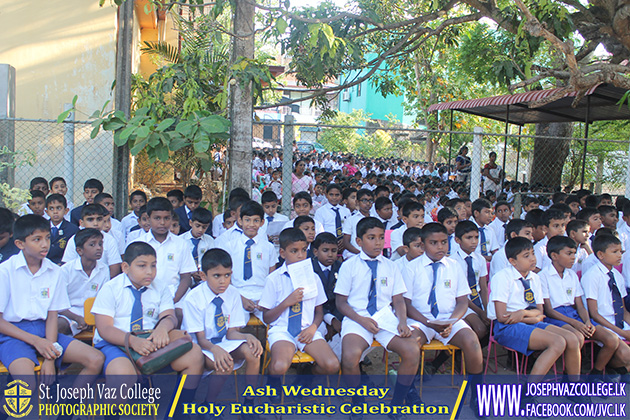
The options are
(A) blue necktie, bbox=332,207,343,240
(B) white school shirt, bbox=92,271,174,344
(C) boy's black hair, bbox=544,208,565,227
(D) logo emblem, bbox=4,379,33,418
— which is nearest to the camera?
(D) logo emblem, bbox=4,379,33,418

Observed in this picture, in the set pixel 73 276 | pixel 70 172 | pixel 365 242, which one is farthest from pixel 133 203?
pixel 365 242

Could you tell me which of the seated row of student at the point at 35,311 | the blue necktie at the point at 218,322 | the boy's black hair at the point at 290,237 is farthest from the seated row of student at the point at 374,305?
the seated row of student at the point at 35,311

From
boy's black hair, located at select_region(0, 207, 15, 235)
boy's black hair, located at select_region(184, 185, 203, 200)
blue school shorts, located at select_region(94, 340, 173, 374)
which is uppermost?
boy's black hair, located at select_region(184, 185, 203, 200)

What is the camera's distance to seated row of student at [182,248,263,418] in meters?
3.35

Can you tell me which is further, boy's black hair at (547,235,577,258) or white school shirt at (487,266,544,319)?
boy's black hair at (547,235,577,258)

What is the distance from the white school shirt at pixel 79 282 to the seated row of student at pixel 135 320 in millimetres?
624

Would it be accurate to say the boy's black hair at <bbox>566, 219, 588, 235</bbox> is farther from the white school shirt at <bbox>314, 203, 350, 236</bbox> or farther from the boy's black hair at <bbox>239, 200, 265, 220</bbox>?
the boy's black hair at <bbox>239, 200, 265, 220</bbox>

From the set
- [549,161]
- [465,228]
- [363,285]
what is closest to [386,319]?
[363,285]

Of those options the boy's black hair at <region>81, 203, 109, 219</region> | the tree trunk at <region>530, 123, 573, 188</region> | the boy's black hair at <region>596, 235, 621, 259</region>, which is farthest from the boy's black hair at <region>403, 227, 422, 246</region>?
the tree trunk at <region>530, 123, 573, 188</region>

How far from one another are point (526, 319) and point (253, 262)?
2213 millimetres

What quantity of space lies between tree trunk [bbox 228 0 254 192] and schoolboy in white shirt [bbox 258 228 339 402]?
2.08 meters

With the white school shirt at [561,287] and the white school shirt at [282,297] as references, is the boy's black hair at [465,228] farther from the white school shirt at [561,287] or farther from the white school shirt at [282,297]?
the white school shirt at [282,297]

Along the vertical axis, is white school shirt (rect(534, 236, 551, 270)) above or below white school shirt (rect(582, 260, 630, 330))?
above

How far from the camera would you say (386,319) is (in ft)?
12.3
